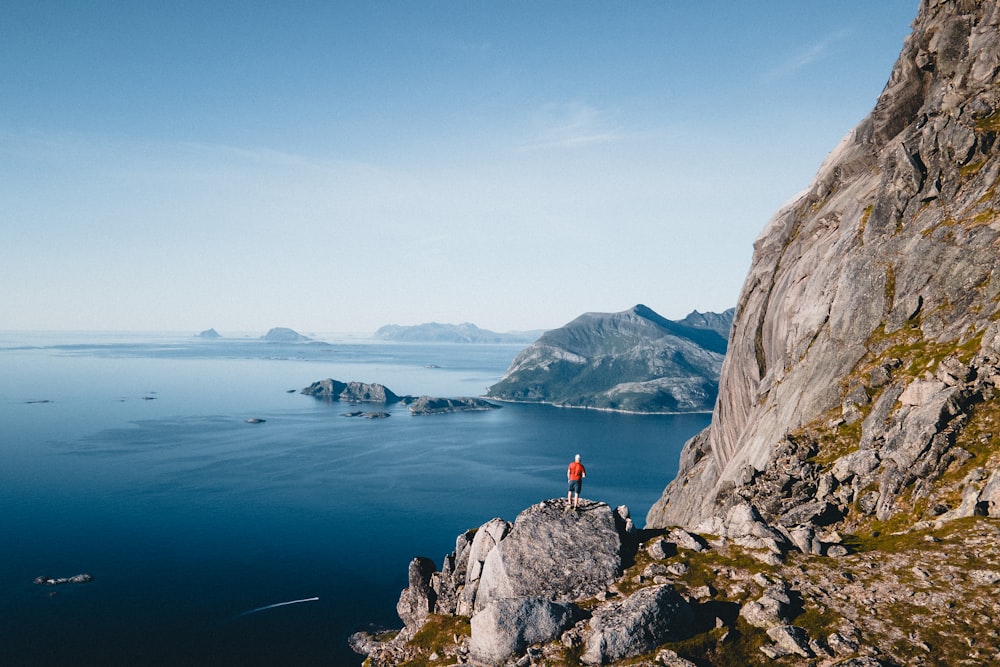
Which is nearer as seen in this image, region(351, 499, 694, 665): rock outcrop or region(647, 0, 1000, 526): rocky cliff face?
region(351, 499, 694, 665): rock outcrop

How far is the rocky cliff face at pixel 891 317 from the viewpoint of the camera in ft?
127

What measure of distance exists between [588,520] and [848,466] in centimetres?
2027

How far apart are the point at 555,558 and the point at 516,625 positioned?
4.82m

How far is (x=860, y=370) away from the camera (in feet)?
163

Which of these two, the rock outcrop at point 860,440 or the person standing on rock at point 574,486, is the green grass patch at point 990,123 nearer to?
the rock outcrop at point 860,440

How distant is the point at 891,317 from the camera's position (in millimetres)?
51188

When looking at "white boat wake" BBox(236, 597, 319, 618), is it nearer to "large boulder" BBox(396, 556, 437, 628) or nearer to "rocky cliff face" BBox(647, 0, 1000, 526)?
"rocky cliff face" BBox(647, 0, 1000, 526)

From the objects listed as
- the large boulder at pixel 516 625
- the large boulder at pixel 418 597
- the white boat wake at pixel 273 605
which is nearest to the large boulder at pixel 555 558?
the large boulder at pixel 516 625

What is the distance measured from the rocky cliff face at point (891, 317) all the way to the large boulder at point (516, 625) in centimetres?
2152

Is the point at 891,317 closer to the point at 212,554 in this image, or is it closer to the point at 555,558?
the point at 555,558

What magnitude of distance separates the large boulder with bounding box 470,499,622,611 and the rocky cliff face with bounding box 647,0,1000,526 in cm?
1640

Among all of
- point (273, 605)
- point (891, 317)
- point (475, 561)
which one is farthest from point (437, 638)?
point (273, 605)

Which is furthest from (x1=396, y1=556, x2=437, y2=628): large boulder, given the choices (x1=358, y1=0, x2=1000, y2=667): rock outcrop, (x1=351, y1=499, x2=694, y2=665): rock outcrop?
(x1=358, y1=0, x2=1000, y2=667): rock outcrop

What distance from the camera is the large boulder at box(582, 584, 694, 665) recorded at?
1016 inches
